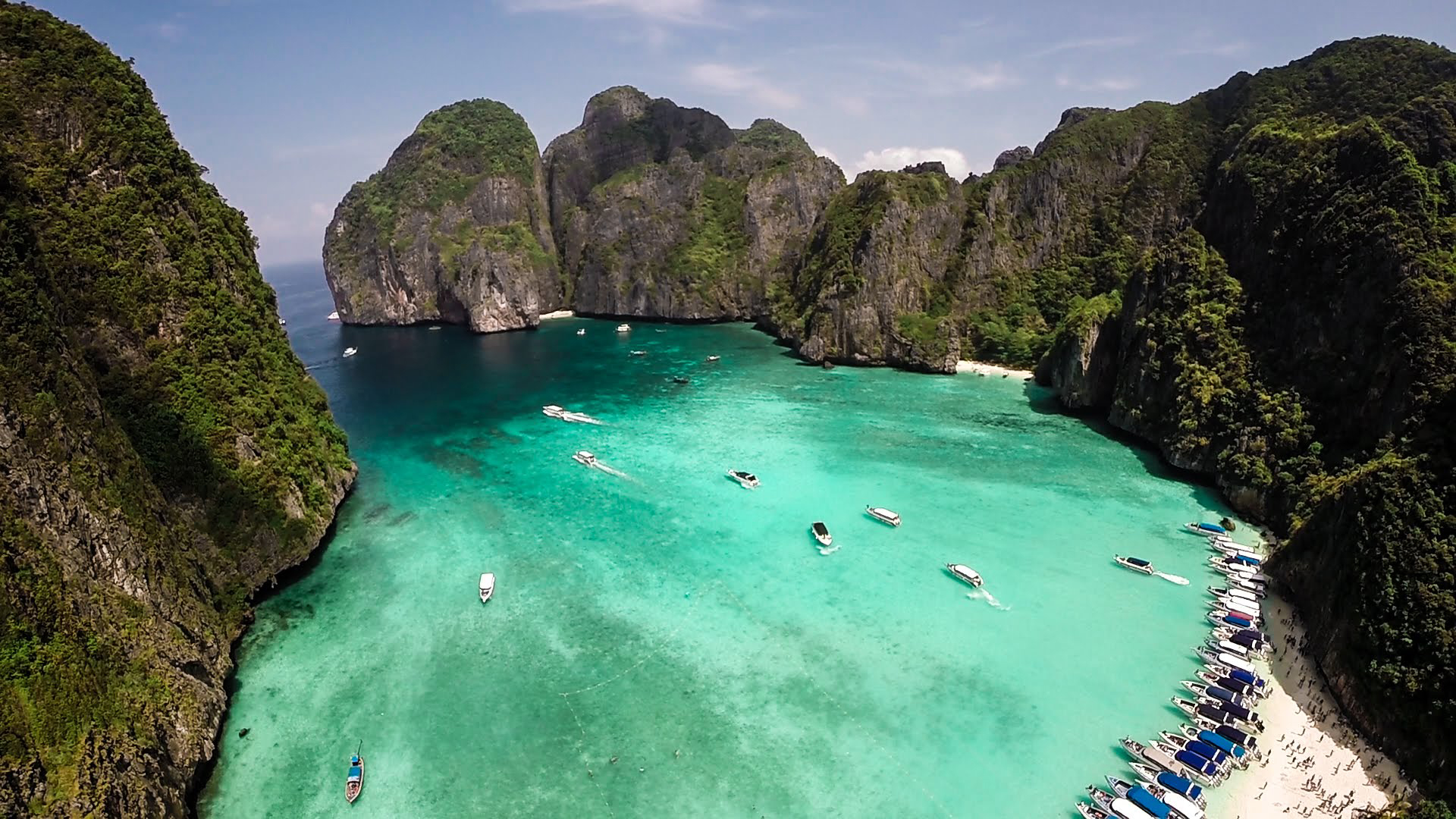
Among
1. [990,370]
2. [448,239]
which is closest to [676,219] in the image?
[448,239]

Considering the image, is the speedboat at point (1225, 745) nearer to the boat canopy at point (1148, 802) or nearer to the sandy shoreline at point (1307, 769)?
the sandy shoreline at point (1307, 769)

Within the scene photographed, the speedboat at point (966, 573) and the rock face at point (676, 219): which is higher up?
the rock face at point (676, 219)

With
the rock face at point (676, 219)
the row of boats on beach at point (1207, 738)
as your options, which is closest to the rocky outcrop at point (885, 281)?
the rock face at point (676, 219)

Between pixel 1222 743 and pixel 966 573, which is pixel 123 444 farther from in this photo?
pixel 1222 743

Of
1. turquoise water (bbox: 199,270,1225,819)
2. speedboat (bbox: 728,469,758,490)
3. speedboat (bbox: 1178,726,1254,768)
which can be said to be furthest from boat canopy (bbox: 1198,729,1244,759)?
speedboat (bbox: 728,469,758,490)

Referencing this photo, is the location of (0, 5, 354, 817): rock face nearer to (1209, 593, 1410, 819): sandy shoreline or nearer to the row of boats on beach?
the row of boats on beach

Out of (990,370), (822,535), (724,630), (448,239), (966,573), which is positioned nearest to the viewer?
(724,630)
